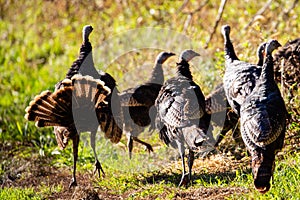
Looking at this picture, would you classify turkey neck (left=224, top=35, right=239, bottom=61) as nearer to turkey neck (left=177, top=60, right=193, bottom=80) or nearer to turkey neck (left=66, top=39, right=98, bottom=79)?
turkey neck (left=177, top=60, right=193, bottom=80)

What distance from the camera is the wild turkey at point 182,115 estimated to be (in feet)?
20.3

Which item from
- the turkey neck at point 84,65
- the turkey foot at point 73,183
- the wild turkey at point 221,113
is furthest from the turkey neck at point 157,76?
the turkey foot at point 73,183

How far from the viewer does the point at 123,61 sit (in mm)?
11000

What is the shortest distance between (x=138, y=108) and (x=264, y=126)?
9.08ft

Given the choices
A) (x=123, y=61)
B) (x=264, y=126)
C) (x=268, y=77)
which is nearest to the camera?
(x=264, y=126)

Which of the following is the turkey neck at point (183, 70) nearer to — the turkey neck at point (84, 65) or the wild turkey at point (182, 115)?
the wild turkey at point (182, 115)

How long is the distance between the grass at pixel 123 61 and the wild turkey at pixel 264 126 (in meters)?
0.23

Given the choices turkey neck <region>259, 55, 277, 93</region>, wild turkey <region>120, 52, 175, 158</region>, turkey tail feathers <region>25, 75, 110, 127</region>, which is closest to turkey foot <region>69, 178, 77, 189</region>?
turkey tail feathers <region>25, 75, 110, 127</region>

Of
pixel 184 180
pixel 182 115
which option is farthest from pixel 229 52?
pixel 184 180

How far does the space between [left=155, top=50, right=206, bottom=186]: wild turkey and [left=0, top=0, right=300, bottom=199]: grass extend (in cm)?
41

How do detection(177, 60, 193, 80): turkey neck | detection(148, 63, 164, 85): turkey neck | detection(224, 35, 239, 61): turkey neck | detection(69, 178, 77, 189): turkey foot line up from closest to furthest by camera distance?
detection(69, 178, 77, 189): turkey foot, detection(224, 35, 239, 61): turkey neck, detection(177, 60, 193, 80): turkey neck, detection(148, 63, 164, 85): turkey neck

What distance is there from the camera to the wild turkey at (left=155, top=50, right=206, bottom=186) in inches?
244

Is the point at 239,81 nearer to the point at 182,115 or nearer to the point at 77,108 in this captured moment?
the point at 182,115

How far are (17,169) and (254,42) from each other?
3.83 metres
